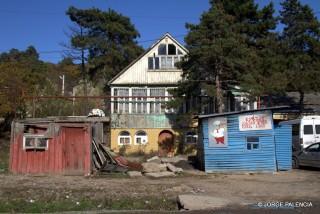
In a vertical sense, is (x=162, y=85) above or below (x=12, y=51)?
below

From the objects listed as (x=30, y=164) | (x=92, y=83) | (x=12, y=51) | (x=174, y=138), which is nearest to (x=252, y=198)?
(x=30, y=164)

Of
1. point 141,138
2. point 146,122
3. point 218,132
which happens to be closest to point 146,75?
point 146,122

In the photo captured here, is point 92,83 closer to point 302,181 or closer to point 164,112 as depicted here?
point 164,112

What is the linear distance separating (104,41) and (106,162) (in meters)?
41.4

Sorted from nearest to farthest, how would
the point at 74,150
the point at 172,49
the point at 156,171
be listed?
the point at 156,171 → the point at 74,150 → the point at 172,49

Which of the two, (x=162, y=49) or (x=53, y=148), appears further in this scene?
(x=162, y=49)

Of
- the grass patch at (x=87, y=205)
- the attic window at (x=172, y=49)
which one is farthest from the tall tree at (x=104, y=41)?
the grass patch at (x=87, y=205)

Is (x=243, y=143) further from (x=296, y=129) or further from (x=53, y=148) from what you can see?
(x=53, y=148)

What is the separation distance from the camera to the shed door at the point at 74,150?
23.9 metres

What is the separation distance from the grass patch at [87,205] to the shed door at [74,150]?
857cm

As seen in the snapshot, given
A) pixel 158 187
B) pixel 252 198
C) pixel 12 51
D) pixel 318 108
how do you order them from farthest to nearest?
pixel 12 51, pixel 318 108, pixel 158 187, pixel 252 198

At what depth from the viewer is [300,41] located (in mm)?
50312

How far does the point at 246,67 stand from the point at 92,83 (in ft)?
111

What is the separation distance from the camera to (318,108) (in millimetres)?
47125
